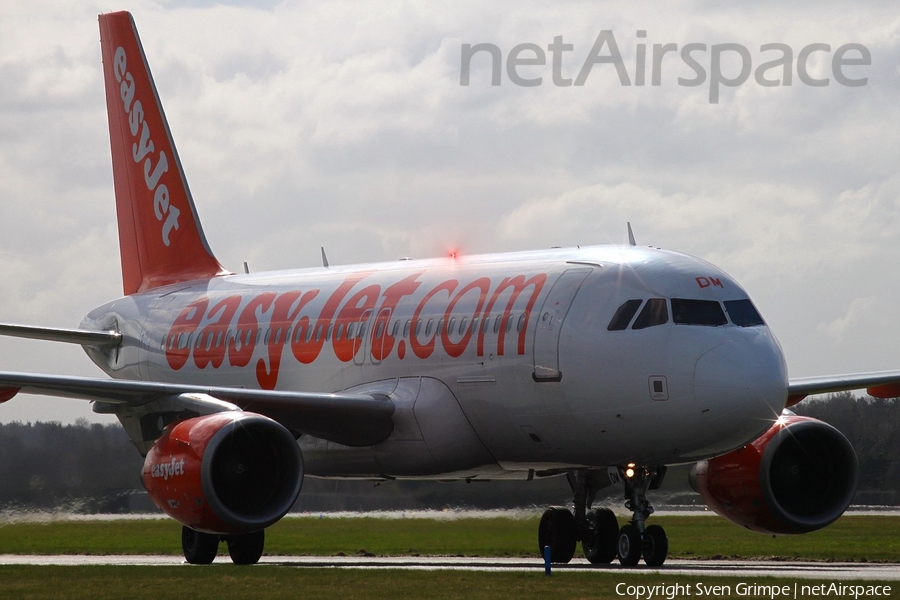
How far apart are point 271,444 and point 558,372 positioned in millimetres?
3837

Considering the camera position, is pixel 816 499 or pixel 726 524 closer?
pixel 816 499

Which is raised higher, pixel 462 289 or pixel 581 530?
pixel 462 289

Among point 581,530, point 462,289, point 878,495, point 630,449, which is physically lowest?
point 878,495

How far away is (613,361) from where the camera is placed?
63.3ft

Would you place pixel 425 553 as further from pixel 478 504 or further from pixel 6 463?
pixel 6 463

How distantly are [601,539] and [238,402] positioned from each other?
548 centimetres

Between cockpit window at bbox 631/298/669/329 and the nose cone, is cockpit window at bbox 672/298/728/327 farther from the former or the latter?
the nose cone

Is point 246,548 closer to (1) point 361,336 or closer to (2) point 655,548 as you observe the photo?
(1) point 361,336

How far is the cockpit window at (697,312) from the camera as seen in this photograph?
1917cm

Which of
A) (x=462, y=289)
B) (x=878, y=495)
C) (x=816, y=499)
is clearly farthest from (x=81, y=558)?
(x=878, y=495)

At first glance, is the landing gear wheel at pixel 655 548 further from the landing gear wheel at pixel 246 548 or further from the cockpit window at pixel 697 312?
the landing gear wheel at pixel 246 548

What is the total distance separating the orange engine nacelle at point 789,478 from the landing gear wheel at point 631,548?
214 centimetres

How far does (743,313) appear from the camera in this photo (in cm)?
1956

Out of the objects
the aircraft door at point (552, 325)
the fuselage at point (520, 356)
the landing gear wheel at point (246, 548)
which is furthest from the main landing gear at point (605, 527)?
the landing gear wheel at point (246, 548)
